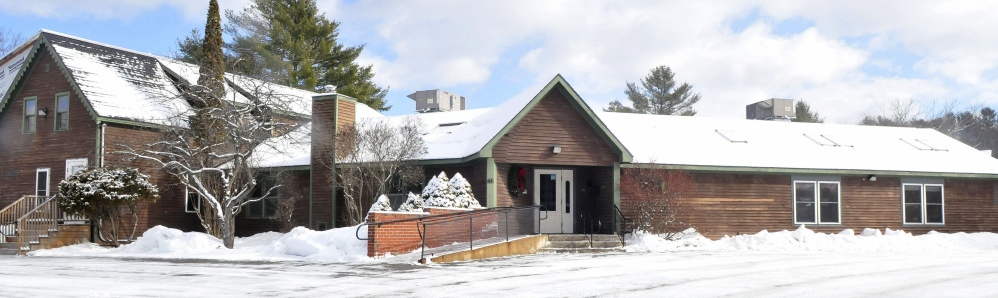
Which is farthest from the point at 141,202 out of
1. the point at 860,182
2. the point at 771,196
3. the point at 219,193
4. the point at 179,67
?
the point at 860,182

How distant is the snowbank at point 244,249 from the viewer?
16812mm

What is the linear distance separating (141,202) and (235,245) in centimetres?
370

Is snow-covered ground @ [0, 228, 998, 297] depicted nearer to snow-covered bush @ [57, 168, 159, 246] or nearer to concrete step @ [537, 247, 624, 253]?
concrete step @ [537, 247, 624, 253]

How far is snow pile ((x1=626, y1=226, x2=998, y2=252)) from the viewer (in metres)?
21.2

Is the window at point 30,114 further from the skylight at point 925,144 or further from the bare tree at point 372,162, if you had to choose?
the skylight at point 925,144

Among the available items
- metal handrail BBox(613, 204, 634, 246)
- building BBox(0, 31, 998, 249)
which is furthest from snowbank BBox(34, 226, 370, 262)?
metal handrail BBox(613, 204, 634, 246)

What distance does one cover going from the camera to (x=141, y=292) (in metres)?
10.8

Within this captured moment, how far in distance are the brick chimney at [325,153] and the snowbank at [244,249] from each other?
8.29 ft

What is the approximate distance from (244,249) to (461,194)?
5.01 metres

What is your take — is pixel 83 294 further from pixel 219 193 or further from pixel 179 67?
pixel 179 67

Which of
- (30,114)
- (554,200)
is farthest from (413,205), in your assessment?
(30,114)

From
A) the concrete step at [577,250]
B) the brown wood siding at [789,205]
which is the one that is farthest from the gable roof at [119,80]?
the brown wood siding at [789,205]

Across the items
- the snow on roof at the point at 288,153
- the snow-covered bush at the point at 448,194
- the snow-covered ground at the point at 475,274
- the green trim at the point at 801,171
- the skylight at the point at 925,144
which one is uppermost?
the skylight at the point at 925,144

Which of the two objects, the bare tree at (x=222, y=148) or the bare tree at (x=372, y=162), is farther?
the bare tree at (x=372, y=162)
